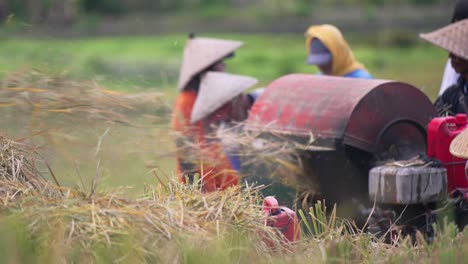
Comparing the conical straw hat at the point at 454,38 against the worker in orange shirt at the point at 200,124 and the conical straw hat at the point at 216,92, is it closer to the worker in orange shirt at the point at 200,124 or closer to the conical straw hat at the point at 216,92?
the conical straw hat at the point at 216,92

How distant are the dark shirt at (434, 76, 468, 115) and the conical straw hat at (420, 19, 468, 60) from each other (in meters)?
0.28

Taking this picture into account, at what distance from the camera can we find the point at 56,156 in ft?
16.3

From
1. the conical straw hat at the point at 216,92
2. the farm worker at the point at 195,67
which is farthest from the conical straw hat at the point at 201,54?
the conical straw hat at the point at 216,92

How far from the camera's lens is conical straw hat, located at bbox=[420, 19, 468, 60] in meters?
6.19

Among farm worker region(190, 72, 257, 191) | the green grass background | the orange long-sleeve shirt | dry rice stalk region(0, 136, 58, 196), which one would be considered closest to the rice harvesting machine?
the orange long-sleeve shirt

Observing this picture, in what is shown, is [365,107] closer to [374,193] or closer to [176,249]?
[374,193]

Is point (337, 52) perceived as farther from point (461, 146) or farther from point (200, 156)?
point (461, 146)

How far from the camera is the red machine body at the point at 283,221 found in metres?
4.44

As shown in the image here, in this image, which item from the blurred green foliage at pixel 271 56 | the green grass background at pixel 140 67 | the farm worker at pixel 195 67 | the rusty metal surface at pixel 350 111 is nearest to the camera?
the green grass background at pixel 140 67

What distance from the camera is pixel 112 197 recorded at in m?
4.06

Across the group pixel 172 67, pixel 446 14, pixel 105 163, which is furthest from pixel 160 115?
pixel 446 14

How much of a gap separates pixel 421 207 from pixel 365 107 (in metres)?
0.72

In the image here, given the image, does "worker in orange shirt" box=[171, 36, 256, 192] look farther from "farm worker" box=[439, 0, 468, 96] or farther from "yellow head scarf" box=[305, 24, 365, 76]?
"farm worker" box=[439, 0, 468, 96]

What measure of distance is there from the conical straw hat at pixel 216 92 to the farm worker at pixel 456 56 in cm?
144
